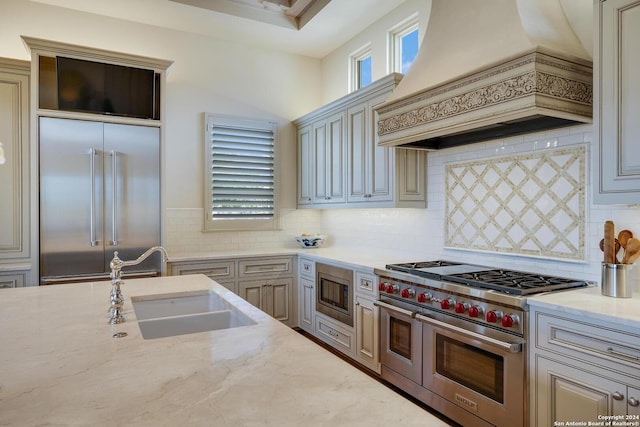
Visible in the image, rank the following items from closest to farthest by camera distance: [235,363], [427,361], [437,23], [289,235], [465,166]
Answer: [235,363] < [427,361] < [437,23] < [465,166] < [289,235]

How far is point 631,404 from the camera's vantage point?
1.67 metres

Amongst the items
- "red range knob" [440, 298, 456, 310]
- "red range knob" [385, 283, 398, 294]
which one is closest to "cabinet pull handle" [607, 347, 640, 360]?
"red range knob" [440, 298, 456, 310]

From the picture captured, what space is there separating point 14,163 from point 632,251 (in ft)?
14.7

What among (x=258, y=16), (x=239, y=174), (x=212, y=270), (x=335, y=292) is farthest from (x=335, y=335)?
(x=258, y=16)

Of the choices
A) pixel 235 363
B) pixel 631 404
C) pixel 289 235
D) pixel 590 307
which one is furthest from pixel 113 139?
pixel 631 404

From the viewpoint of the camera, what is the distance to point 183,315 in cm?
201

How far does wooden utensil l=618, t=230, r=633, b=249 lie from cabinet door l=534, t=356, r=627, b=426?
745 millimetres

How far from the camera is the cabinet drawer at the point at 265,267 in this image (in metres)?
4.19

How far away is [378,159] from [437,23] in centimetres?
117

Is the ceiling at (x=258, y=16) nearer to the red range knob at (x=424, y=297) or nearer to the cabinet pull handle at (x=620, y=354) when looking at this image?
the red range knob at (x=424, y=297)

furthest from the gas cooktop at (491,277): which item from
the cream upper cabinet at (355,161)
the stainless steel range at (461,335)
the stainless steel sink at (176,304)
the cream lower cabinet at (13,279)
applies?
the cream lower cabinet at (13,279)

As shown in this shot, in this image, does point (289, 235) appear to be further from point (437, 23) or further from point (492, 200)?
point (437, 23)

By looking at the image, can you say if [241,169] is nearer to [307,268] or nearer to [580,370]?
[307,268]

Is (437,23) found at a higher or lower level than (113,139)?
higher
